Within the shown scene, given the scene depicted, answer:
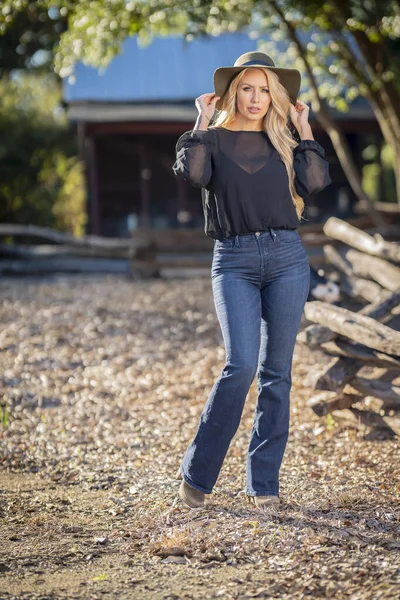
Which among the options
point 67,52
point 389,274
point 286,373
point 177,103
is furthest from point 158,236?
point 286,373

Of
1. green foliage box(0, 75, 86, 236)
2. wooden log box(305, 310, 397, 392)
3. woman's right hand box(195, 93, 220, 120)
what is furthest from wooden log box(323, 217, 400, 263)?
green foliage box(0, 75, 86, 236)

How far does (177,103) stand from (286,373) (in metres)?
16.1

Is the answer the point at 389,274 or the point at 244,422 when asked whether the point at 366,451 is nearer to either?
the point at 244,422

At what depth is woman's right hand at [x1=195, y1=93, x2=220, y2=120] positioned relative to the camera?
4148 mm

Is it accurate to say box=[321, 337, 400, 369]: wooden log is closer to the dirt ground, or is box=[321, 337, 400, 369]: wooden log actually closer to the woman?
the dirt ground

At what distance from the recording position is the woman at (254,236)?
13.1 ft

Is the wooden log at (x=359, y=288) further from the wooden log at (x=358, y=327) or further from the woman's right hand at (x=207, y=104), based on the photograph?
the woman's right hand at (x=207, y=104)

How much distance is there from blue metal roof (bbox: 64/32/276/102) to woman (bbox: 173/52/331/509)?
15.6 metres

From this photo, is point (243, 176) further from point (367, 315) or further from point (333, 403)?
point (367, 315)

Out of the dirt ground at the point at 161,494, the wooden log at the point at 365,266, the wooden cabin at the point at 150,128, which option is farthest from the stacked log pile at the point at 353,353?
the wooden cabin at the point at 150,128

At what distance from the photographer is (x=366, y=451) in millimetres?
5297

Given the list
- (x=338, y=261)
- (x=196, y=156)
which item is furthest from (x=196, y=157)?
(x=338, y=261)

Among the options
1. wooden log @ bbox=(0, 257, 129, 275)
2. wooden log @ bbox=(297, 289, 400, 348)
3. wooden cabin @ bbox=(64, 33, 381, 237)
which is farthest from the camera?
wooden cabin @ bbox=(64, 33, 381, 237)

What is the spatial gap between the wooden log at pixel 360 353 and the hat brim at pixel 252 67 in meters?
1.82
